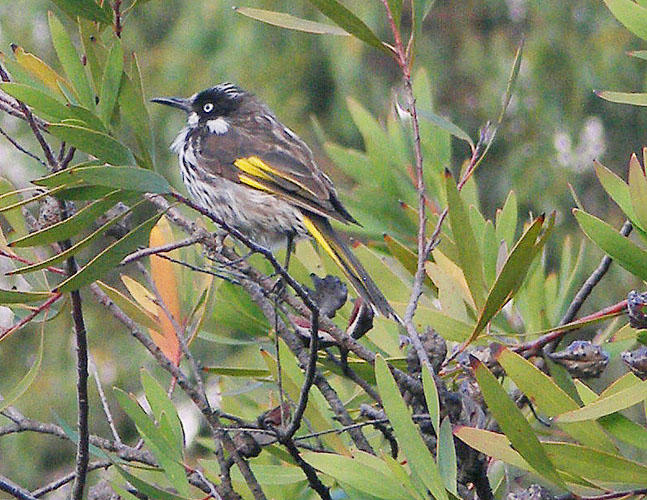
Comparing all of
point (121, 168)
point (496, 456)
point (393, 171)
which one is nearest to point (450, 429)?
point (496, 456)

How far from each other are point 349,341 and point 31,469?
21.0 ft

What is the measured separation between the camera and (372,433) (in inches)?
77.6

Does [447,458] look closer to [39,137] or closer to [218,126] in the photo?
[39,137]

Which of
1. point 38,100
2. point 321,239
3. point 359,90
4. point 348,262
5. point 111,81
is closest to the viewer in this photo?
point 38,100

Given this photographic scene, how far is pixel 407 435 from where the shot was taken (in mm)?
1281

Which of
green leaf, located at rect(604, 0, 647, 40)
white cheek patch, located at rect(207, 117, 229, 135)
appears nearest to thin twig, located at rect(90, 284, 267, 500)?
green leaf, located at rect(604, 0, 647, 40)

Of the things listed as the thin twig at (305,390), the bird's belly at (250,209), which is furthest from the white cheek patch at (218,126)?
the thin twig at (305,390)

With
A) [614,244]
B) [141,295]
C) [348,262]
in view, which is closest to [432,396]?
[614,244]

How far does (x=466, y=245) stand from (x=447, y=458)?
0.41m

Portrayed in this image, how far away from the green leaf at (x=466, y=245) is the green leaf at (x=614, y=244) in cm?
20

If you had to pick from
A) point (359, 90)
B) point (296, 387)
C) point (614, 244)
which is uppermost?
point (614, 244)

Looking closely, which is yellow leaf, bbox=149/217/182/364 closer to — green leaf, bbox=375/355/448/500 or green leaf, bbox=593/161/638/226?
green leaf, bbox=375/355/448/500

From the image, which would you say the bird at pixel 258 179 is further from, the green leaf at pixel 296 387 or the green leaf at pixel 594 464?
the green leaf at pixel 594 464

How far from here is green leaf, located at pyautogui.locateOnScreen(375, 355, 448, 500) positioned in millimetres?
1249
